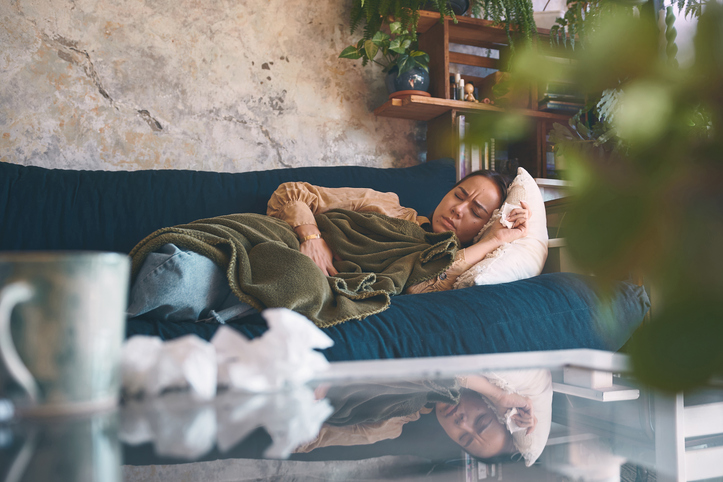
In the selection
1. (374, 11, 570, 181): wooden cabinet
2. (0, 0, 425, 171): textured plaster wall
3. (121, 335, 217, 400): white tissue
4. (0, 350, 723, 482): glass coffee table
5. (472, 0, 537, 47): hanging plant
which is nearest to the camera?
(0, 350, 723, 482): glass coffee table

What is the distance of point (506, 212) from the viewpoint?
5.57 ft

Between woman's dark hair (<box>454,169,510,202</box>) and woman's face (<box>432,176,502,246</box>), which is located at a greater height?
woman's dark hair (<box>454,169,510,202</box>)

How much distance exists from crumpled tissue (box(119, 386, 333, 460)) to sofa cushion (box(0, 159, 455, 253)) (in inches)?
49.4

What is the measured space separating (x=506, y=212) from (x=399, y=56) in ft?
3.12

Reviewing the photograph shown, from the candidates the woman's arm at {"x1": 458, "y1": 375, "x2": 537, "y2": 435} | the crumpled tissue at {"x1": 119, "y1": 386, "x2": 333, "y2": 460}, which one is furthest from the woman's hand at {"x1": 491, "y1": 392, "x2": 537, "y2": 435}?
the crumpled tissue at {"x1": 119, "y1": 386, "x2": 333, "y2": 460}

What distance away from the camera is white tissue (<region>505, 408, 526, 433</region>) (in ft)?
0.98

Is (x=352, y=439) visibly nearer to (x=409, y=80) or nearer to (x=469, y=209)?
(x=469, y=209)

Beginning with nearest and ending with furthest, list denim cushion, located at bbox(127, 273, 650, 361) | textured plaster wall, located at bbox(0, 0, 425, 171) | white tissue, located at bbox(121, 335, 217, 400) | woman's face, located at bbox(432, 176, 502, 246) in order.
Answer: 1. white tissue, located at bbox(121, 335, 217, 400)
2. denim cushion, located at bbox(127, 273, 650, 361)
3. woman's face, located at bbox(432, 176, 502, 246)
4. textured plaster wall, located at bbox(0, 0, 425, 171)

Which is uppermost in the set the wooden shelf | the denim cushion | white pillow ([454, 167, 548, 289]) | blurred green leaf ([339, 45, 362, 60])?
blurred green leaf ([339, 45, 362, 60])

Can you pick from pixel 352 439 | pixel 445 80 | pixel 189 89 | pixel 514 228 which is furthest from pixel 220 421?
pixel 445 80

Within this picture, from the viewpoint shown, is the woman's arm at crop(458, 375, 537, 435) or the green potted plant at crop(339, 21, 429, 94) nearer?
the woman's arm at crop(458, 375, 537, 435)

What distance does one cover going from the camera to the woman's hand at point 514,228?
1.63 m

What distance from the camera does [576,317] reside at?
4.41 ft

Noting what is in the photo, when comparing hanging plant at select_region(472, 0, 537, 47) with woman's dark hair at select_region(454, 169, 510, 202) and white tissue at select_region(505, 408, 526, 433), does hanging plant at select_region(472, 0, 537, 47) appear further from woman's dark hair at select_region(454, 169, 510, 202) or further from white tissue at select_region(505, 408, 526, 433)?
white tissue at select_region(505, 408, 526, 433)
